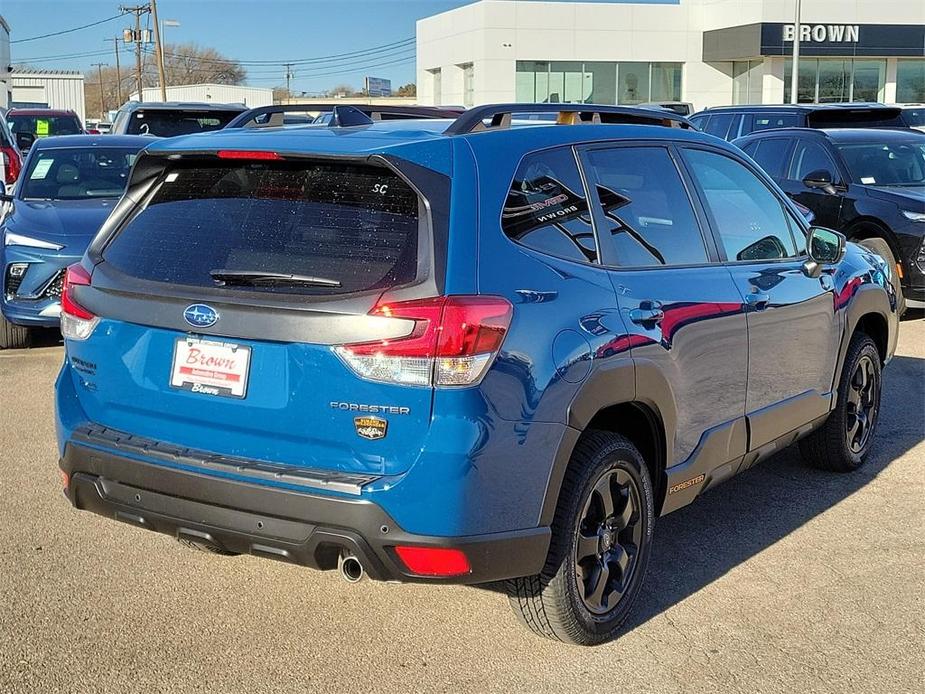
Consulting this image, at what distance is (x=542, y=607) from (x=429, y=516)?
723mm

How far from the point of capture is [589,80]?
46188 mm

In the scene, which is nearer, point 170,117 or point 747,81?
point 170,117

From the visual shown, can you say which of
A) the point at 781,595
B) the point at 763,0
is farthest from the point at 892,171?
the point at 763,0

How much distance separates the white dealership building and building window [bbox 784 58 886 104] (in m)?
0.04

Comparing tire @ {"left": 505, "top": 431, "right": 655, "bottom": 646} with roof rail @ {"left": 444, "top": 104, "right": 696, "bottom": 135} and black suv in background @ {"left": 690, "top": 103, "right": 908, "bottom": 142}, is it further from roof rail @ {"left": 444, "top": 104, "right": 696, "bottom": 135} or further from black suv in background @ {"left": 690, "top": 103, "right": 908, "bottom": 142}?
black suv in background @ {"left": 690, "top": 103, "right": 908, "bottom": 142}

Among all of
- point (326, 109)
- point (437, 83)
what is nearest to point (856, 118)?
point (326, 109)

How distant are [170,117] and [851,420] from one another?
37.4 ft

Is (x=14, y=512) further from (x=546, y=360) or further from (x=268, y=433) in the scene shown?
(x=546, y=360)

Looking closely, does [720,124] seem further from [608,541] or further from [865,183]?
[608,541]

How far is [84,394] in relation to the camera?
154 inches

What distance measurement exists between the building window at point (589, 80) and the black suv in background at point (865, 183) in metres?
34.4

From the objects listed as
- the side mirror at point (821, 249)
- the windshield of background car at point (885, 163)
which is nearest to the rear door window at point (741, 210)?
the side mirror at point (821, 249)

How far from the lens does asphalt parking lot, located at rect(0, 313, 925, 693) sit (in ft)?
12.3

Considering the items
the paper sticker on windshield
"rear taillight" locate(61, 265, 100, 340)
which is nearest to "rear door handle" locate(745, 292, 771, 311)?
"rear taillight" locate(61, 265, 100, 340)
